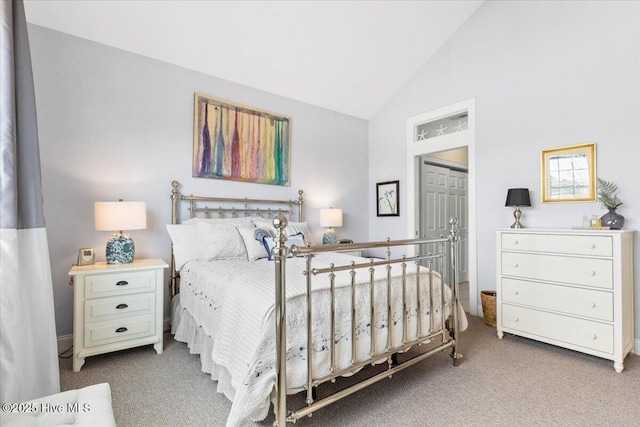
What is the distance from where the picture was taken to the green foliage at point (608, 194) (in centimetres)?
265

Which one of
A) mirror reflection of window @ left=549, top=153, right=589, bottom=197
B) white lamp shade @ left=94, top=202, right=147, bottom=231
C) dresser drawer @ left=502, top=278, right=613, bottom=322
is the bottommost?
dresser drawer @ left=502, top=278, right=613, bottom=322

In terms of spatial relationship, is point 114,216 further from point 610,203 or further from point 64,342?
point 610,203

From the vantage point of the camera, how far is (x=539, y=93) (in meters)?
3.18

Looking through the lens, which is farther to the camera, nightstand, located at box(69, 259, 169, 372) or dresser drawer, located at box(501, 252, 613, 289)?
dresser drawer, located at box(501, 252, 613, 289)

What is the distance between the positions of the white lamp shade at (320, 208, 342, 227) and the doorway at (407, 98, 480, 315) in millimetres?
1013

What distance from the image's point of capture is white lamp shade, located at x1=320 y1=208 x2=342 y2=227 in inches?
161

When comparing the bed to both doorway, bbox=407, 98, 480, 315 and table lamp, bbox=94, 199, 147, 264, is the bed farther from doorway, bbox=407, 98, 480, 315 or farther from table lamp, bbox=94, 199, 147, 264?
doorway, bbox=407, 98, 480, 315

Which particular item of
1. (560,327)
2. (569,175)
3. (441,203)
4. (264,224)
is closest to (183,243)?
(264,224)

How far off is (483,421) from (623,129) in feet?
8.72

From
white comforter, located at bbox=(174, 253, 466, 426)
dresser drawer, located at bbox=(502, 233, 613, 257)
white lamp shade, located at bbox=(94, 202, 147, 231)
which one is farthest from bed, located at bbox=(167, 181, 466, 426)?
dresser drawer, located at bbox=(502, 233, 613, 257)

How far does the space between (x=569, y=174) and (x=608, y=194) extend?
0.35 metres

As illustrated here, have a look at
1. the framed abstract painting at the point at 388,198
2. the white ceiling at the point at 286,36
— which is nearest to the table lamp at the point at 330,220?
the framed abstract painting at the point at 388,198

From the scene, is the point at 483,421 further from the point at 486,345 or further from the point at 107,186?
the point at 107,186

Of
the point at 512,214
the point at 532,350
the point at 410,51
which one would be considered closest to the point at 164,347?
the point at 532,350
